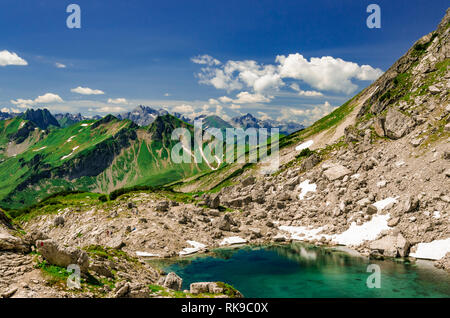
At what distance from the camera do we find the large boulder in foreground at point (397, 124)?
278ft

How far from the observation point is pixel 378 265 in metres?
49.8

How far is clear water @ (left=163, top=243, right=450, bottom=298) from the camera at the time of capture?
40250 millimetres

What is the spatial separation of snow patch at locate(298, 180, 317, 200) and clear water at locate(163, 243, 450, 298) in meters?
23.4

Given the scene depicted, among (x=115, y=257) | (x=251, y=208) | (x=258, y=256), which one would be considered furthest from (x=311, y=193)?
(x=115, y=257)

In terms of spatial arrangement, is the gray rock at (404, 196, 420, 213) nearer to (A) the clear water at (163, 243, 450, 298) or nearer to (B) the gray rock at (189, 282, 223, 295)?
(A) the clear water at (163, 243, 450, 298)

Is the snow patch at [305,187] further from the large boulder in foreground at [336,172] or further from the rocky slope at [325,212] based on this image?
the large boulder in foreground at [336,172]

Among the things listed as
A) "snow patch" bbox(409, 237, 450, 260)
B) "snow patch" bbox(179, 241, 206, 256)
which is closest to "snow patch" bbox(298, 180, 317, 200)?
"snow patch" bbox(179, 241, 206, 256)

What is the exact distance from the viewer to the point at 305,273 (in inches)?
1970

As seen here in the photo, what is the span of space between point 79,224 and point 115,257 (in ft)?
169

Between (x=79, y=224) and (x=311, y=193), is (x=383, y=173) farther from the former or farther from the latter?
(x=79, y=224)

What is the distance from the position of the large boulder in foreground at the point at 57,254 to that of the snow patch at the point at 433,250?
56.2 metres

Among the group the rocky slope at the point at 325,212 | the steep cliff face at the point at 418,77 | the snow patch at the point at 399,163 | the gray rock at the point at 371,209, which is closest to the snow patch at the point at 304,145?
the steep cliff face at the point at 418,77

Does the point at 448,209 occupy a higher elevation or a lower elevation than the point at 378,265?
higher

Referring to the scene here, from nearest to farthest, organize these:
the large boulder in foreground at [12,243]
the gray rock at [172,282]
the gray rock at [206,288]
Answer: the large boulder in foreground at [12,243] < the gray rock at [206,288] < the gray rock at [172,282]
